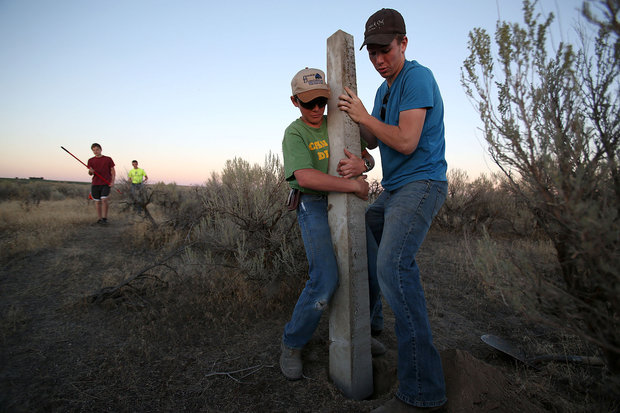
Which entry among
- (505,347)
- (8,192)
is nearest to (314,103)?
(505,347)

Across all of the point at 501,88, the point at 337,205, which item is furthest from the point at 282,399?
the point at 501,88

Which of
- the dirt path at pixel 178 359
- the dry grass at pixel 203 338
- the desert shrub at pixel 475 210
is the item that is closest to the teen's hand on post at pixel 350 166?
the dry grass at pixel 203 338

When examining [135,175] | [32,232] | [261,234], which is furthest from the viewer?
[135,175]

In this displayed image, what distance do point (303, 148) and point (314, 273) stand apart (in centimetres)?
93

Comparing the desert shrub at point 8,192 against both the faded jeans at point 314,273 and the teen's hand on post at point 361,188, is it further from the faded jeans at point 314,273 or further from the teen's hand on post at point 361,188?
the teen's hand on post at point 361,188

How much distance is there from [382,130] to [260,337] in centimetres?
236

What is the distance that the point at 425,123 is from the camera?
2115 millimetres

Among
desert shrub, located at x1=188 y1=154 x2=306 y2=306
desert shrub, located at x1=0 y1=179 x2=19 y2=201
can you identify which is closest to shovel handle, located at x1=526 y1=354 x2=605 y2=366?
desert shrub, located at x1=188 y1=154 x2=306 y2=306

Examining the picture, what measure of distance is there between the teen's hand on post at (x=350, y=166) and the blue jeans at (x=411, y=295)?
0.39m

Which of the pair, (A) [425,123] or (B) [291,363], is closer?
(A) [425,123]

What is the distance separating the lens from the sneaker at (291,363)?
2467mm

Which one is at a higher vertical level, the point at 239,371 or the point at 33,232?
the point at 33,232

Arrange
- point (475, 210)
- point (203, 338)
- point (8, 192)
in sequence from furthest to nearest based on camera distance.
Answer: point (8, 192), point (475, 210), point (203, 338)

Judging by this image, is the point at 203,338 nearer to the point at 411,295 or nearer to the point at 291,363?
the point at 291,363
